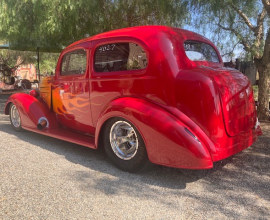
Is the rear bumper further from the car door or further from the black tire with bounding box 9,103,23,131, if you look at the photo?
the black tire with bounding box 9,103,23,131

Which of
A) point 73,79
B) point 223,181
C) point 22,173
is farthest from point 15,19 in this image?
point 223,181

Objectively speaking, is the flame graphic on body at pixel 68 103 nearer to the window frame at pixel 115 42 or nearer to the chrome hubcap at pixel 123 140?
the window frame at pixel 115 42

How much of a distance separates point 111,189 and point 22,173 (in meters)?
1.27

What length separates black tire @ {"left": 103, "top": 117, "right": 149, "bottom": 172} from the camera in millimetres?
3217

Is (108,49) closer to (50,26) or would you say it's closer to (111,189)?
(111,189)

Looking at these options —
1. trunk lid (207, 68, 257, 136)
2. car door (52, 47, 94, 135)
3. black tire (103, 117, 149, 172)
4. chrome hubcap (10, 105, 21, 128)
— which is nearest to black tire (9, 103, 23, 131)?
chrome hubcap (10, 105, 21, 128)

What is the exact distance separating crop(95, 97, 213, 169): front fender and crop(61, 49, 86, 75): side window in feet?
4.40

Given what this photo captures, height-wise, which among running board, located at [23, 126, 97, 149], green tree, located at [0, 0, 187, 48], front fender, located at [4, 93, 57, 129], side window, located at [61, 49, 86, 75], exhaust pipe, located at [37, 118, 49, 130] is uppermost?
green tree, located at [0, 0, 187, 48]

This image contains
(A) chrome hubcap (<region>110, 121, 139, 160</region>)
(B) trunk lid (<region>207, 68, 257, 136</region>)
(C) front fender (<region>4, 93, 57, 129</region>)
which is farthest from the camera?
(C) front fender (<region>4, 93, 57, 129</region>)

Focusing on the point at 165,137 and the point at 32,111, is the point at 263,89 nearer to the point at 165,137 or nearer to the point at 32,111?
the point at 165,137

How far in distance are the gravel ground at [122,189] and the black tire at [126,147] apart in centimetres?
13

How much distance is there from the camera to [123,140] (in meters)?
3.43

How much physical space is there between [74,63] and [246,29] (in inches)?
177

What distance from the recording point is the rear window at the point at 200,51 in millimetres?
3486
